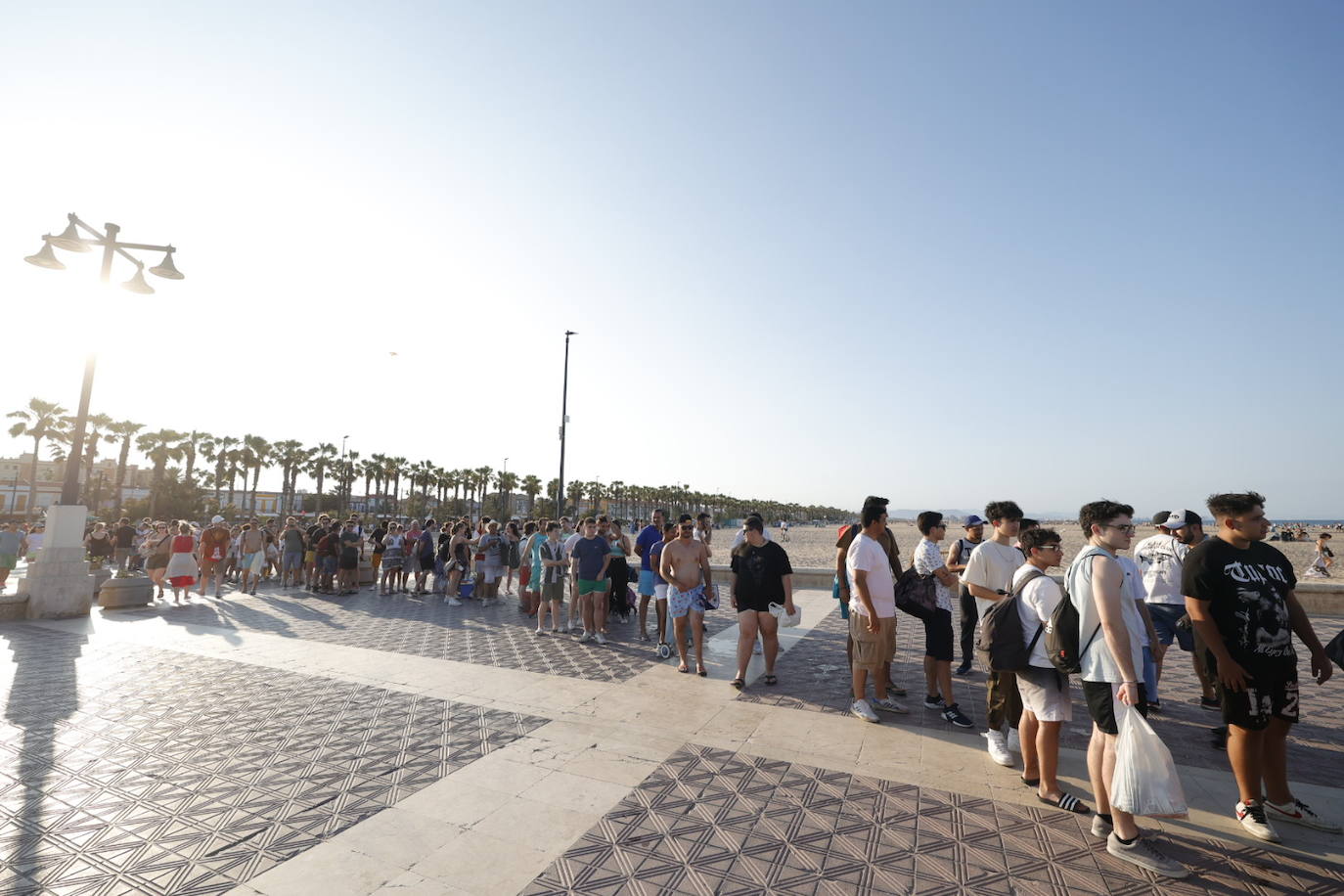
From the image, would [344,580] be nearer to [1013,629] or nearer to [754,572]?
[754,572]

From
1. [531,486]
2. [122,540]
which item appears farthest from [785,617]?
[531,486]

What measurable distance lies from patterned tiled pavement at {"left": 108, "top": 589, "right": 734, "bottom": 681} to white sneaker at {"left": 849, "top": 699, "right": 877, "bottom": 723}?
2.64m

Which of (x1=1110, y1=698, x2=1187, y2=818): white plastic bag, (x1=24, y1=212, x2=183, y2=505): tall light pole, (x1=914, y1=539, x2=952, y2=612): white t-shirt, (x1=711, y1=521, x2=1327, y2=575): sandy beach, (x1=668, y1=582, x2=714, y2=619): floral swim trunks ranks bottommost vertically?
(x1=711, y1=521, x2=1327, y2=575): sandy beach

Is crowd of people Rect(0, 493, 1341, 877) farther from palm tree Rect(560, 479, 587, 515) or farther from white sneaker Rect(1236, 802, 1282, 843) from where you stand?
palm tree Rect(560, 479, 587, 515)

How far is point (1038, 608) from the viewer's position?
3809mm

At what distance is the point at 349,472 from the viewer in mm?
74000

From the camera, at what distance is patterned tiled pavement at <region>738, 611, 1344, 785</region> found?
15.5 feet

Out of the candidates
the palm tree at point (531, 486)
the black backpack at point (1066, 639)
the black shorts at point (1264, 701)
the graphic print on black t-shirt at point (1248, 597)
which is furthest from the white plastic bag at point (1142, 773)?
the palm tree at point (531, 486)

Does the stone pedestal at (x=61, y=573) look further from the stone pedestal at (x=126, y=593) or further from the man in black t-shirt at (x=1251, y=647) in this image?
the man in black t-shirt at (x=1251, y=647)

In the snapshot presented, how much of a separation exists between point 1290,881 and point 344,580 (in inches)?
583

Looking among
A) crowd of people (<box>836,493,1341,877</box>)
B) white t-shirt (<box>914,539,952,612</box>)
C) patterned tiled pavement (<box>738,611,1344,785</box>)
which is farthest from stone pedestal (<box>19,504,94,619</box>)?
crowd of people (<box>836,493,1341,877</box>)

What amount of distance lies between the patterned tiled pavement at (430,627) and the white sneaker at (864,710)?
8.65ft

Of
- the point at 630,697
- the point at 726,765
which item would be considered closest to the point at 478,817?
the point at 726,765

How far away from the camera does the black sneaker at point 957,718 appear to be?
210 inches
